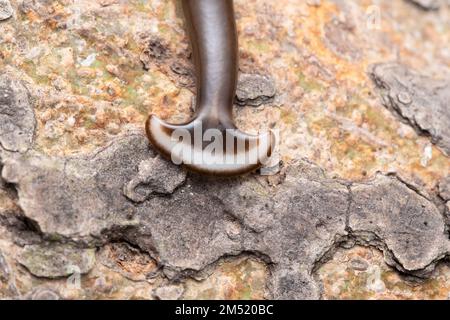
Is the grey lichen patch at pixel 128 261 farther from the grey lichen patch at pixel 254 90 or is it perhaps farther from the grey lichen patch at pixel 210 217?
the grey lichen patch at pixel 254 90

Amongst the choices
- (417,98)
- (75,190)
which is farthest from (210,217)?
(417,98)

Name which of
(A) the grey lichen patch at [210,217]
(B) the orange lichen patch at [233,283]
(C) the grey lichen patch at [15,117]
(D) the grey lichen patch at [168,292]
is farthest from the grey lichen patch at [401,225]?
(C) the grey lichen patch at [15,117]

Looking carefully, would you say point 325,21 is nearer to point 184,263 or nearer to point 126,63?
point 126,63

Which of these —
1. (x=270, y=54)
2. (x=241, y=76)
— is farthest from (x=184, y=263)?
(x=270, y=54)

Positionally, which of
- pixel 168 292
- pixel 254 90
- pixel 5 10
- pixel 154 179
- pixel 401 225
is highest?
pixel 5 10

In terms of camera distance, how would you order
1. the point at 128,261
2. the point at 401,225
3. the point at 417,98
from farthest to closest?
the point at 417,98 < the point at 401,225 < the point at 128,261

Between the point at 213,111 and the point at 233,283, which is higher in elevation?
the point at 213,111

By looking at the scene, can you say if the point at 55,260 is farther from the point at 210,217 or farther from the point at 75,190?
the point at 210,217
